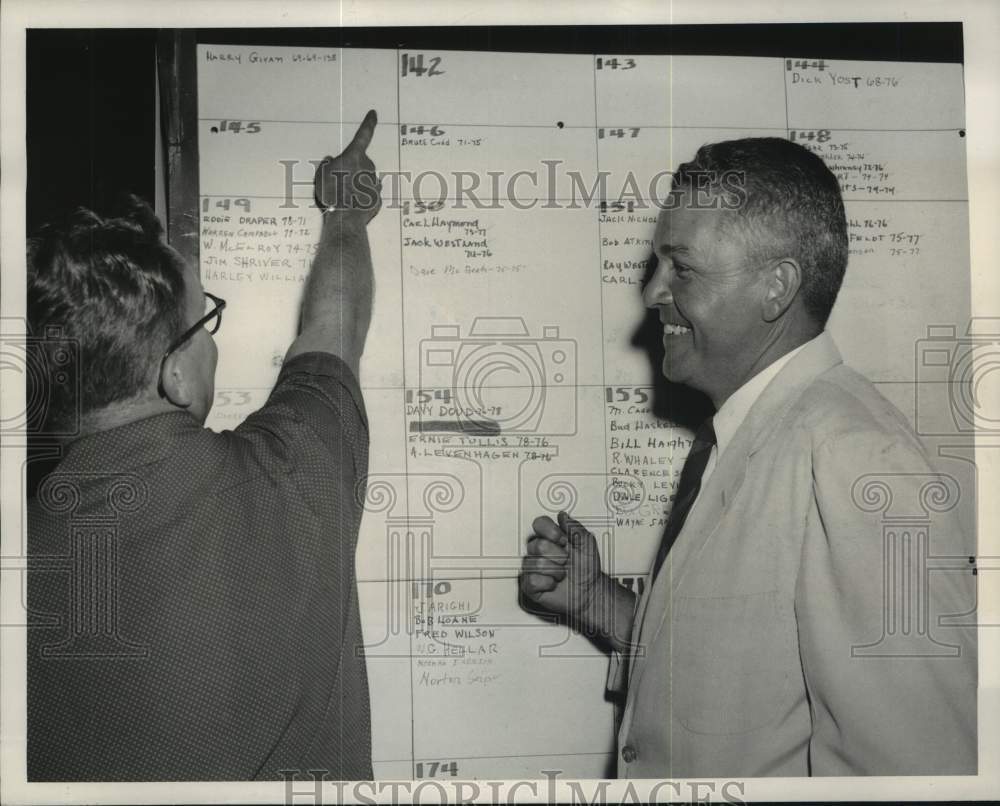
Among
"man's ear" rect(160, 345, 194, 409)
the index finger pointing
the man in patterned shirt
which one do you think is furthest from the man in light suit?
"man's ear" rect(160, 345, 194, 409)

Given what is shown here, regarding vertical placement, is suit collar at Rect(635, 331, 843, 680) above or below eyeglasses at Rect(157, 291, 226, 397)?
below

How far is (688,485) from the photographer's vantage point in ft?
4.64

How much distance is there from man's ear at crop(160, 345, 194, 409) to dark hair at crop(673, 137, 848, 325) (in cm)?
82

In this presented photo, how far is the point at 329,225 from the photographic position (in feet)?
4.70

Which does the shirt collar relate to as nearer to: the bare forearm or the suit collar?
the suit collar

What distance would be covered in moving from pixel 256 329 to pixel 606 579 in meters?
0.69

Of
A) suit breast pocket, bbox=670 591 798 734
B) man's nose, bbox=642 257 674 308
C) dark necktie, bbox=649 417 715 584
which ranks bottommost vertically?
suit breast pocket, bbox=670 591 798 734

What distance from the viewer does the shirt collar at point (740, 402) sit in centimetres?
133

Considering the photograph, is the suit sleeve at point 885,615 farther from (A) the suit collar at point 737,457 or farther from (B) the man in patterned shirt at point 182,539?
(B) the man in patterned shirt at point 182,539

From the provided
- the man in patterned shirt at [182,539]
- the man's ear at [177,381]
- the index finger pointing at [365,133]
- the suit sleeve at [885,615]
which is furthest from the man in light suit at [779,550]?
the man's ear at [177,381]

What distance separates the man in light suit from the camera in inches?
50.6

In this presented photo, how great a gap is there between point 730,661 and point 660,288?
1.89 ft

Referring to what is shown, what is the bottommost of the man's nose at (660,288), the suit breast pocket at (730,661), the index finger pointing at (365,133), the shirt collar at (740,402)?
the suit breast pocket at (730,661)

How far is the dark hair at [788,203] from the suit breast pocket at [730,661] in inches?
18.2
